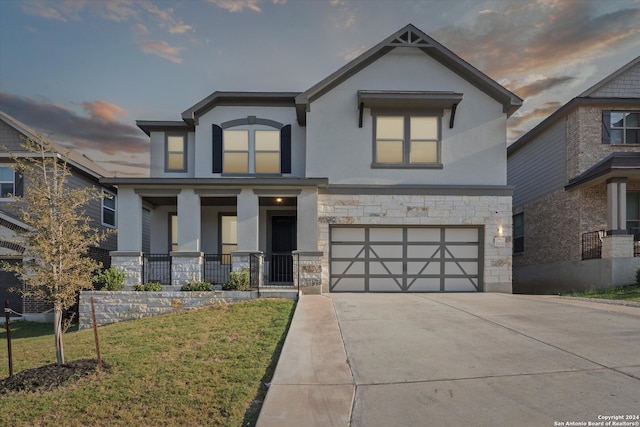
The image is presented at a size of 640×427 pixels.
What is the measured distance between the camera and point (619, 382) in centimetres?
486

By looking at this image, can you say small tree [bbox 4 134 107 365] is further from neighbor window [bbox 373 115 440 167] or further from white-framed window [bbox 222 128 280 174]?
neighbor window [bbox 373 115 440 167]

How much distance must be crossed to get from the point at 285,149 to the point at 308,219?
3656 mm

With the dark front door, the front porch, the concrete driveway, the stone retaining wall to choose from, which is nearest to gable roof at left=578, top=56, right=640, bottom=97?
the concrete driveway

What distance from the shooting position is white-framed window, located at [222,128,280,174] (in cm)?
1535

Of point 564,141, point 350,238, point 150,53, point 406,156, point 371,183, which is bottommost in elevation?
point 350,238

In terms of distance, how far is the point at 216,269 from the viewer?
15.1m

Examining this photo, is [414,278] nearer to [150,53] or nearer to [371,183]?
[371,183]

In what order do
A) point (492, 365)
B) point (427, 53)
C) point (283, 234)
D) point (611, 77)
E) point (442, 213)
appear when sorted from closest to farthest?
point (492, 365) < point (442, 213) < point (427, 53) < point (611, 77) < point (283, 234)

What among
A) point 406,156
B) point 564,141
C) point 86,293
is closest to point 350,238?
point 406,156

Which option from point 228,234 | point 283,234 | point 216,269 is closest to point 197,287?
point 216,269

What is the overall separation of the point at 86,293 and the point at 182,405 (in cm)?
899

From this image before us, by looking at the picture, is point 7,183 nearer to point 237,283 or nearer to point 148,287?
point 148,287

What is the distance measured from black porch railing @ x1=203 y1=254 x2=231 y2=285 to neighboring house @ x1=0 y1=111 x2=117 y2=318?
15.8 feet

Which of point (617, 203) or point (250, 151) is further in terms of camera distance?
point (250, 151)
